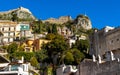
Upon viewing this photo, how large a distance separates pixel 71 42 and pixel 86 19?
35305 mm

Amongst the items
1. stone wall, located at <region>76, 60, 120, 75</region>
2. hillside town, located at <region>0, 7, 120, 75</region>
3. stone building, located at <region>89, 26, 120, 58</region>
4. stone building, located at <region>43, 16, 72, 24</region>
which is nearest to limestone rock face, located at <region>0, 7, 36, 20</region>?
stone building, located at <region>43, 16, 72, 24</region>

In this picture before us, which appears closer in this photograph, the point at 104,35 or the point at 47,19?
the point at 104,35

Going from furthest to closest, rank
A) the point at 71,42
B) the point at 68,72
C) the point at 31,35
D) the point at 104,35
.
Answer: the point at 31,35
the point at 71,42
the point at 104,35
the point at 68,72

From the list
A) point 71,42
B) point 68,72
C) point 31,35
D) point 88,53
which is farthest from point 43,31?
point 68,72

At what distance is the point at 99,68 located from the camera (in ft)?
117

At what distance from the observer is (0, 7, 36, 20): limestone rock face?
98919 millimetres

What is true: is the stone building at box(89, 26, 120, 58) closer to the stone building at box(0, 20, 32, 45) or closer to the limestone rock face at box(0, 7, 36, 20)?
the stone building at box(0, 20, 32, 45)

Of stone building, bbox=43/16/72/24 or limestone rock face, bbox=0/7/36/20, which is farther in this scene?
stone building, bbox=43/16/72/24

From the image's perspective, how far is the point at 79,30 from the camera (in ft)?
293

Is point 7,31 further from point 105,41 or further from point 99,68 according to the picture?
point 99,68

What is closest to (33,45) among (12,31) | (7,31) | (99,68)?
(12,31)

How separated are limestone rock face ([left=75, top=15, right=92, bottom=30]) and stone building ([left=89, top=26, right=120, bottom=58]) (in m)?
36.1

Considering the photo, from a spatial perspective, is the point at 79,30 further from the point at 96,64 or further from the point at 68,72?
the point at 96,64

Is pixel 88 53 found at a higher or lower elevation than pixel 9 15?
lower
